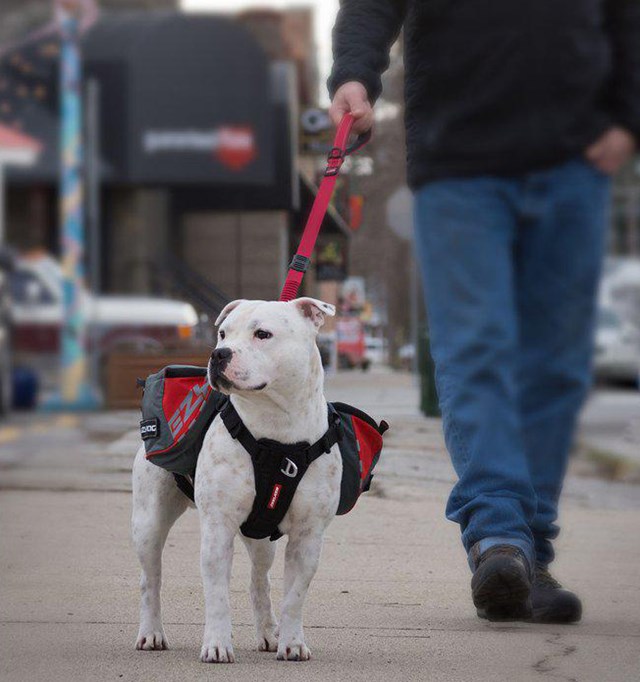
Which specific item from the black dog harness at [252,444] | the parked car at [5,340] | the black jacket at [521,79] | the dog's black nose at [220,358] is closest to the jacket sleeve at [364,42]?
the black jacket at [521,79]

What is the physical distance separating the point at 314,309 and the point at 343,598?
123 cm

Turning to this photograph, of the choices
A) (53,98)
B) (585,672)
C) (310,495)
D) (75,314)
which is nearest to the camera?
(585,672)

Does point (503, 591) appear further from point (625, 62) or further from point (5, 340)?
point (5, 340)

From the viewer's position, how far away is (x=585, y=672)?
3.87m

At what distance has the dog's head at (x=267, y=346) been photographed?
4.11 meters

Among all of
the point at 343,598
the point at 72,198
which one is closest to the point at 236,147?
the point at 72,198

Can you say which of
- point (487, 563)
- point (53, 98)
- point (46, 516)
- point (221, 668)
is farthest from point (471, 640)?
point (53, 98)

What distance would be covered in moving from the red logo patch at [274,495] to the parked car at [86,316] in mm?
13697

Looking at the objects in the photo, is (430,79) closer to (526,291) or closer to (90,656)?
(526,291)

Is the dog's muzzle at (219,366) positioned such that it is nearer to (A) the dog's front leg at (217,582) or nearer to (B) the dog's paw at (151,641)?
(A) the dog's front leg at (217,582)

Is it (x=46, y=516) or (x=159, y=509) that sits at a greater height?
(x=159, y=509)

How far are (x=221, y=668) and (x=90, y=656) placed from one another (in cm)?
38

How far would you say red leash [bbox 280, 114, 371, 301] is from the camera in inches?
170

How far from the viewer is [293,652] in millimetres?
4086
